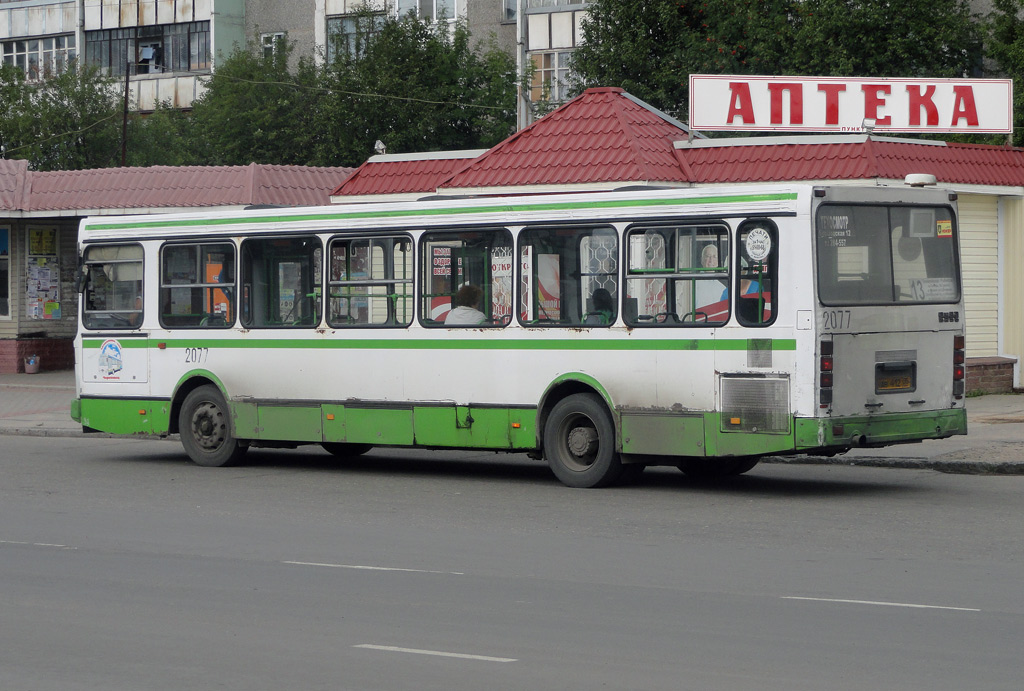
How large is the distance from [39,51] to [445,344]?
1946 inches

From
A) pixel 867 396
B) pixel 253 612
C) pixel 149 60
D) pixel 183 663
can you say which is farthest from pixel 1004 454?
pixel 149 60

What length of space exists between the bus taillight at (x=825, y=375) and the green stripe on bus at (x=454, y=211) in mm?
1264

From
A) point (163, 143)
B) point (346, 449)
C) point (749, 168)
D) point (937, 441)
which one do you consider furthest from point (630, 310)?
point (163, 143)

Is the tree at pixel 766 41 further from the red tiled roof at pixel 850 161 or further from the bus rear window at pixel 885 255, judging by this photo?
the bus rear window at pixel 885 255

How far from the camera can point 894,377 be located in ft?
44.0

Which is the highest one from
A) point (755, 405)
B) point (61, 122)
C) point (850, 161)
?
point (61, 122)

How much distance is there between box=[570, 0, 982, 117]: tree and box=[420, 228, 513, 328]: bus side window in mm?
19171

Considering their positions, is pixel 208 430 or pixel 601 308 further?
pixel 208 430

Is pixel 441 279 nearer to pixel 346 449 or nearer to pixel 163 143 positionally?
pixel 346 449

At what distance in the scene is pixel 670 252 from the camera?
1363 cm

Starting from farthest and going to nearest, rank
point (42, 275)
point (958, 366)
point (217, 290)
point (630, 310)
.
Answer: point (42, 275), point (217, 290), point (958, 366), point (630, 310)

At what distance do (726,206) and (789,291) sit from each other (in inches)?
36.7

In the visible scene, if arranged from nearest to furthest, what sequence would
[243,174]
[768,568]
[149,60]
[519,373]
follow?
[768,568]
[519,373]
[243,174]
[149,60]

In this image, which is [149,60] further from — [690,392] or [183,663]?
[183,663]
